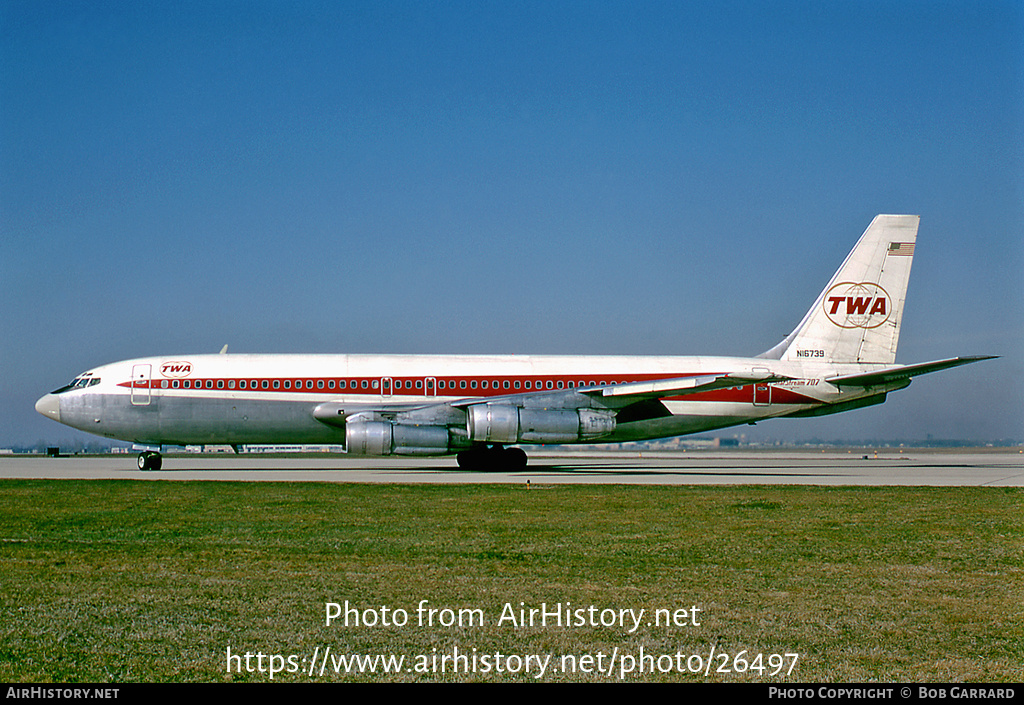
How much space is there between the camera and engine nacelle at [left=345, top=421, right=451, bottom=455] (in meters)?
27.6

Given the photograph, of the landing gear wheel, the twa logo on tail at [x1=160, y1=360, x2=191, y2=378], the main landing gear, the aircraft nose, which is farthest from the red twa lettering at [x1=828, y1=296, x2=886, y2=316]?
the aircraft nose

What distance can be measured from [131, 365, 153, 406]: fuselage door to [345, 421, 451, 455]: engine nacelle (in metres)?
6.87

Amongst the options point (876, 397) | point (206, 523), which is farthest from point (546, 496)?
point (876, 397)

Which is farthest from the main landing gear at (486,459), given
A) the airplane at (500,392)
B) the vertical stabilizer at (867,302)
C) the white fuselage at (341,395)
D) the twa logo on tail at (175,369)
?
the vertical stabilizer at (867,302)

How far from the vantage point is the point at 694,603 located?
25.1 ft

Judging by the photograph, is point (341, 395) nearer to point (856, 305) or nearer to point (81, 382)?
point (81, 382)

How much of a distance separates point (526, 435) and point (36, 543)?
19025 mm

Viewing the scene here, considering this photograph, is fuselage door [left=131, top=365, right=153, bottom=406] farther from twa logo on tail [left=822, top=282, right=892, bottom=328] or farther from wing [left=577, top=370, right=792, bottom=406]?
twa logo on tail [left=822, top=282, right=892, bottom=328]

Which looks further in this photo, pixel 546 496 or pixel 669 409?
pixel 669 409

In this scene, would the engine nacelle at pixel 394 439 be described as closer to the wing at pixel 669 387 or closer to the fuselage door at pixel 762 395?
the wing at pixel 669 387

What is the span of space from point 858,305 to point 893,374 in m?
3.77

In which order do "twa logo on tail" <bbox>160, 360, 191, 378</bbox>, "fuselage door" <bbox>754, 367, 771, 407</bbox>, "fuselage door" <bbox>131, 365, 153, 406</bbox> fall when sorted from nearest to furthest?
"fuselage door" <bbox>131, 365, 153, 406</bbox> → "twa logo on tail" <bbox>160, 360, 191, 378</bbox> → "fuselage door" <bbox>754, 367, 771, 407</bbox>

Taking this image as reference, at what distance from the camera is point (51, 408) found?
29922 millimetres
